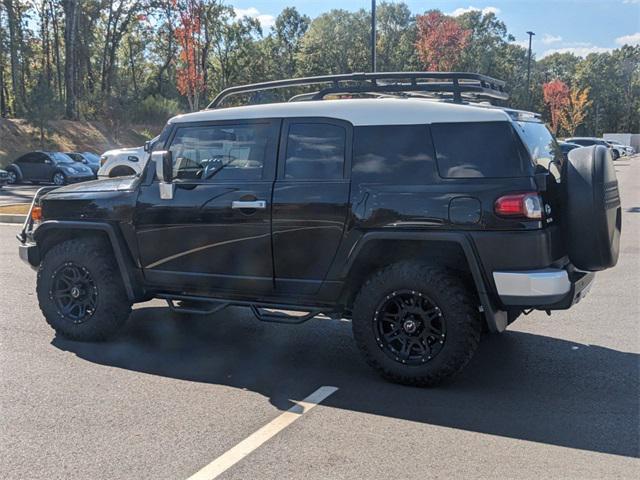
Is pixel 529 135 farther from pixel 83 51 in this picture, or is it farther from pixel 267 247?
pixel 83 51

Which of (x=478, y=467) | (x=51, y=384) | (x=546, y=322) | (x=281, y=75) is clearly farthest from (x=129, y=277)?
(x=281, y=75)

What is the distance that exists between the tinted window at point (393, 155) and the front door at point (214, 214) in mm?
716

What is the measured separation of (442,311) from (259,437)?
59.1 inches

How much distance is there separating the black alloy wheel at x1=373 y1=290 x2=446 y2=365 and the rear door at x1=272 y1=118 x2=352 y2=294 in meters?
0.56

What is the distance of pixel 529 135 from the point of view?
14.5ft

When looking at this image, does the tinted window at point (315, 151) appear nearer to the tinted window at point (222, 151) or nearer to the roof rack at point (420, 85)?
the tinted window at point (222, 151)

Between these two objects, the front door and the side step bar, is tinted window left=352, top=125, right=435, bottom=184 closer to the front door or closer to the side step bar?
the front door

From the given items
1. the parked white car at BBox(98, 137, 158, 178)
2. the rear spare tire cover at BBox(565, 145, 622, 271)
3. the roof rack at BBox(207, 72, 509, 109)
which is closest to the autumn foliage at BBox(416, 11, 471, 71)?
the parked white car at BBox(98, 137, 158, 178)

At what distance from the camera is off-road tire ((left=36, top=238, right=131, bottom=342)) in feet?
17.9

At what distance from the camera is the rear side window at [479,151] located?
416 centimetres

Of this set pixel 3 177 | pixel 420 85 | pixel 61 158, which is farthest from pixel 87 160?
pixel 420 85

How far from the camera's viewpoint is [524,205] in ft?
13.3

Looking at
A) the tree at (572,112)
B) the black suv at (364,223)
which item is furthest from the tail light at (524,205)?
the tree at (572,112)

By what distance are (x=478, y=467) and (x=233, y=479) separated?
1.30 metres
